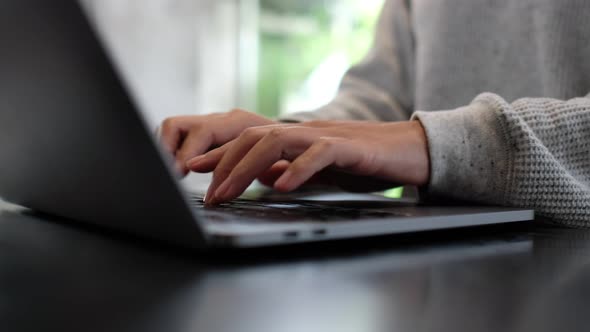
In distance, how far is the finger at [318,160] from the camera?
45 centimetres

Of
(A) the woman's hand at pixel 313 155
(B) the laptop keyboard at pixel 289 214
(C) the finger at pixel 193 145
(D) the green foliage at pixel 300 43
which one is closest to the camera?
(B) the laptop keyboard at pixel 289 214

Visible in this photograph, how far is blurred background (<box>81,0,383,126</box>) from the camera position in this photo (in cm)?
286

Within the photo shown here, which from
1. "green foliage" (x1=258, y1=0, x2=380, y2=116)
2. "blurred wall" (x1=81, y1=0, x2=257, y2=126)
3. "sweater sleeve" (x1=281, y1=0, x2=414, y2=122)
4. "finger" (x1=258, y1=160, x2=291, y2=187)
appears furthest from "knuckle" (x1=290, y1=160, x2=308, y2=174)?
"green foliage" (x1=258, y1=0, x2=380, y2=116)

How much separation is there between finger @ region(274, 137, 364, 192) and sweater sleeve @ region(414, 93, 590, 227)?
0.10 m

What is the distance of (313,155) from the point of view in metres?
0.46

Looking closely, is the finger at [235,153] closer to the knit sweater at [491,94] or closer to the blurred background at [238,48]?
the knit sweater at [491,94]

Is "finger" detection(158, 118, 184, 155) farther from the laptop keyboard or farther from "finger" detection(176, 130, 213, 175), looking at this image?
the laptop keyboard

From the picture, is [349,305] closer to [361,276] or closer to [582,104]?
[361,276]

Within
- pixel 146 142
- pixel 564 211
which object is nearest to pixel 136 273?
pixel 146 142

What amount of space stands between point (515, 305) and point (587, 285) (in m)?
0.07

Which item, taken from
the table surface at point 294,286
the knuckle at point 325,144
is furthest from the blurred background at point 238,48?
the table surface at point 294,286

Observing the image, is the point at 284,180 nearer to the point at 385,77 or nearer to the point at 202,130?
the point at 202,130

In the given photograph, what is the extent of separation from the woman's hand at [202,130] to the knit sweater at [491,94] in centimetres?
12

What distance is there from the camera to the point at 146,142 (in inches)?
9.7
